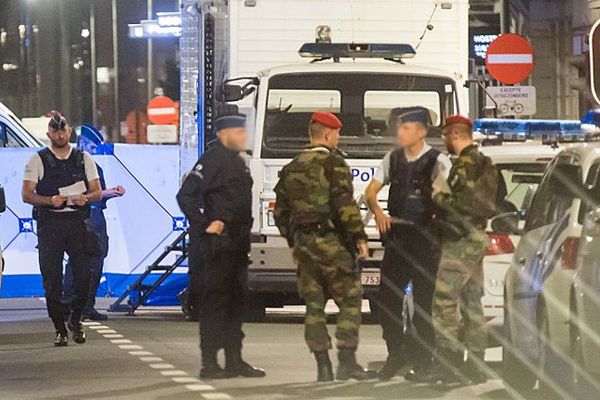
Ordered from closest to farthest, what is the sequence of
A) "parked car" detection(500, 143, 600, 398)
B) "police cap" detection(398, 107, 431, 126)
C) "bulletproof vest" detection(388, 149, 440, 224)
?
1. "parked car" detection(500, 143, 600, 398)
2. "bulletproof vest" detection(388, 149, 440, 224)
3. "police cap" detection(398, 107, 431, 126)

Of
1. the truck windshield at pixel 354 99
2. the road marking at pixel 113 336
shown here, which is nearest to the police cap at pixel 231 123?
the road marking at pixel 113 336

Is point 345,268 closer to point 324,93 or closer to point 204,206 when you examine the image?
point 204,206

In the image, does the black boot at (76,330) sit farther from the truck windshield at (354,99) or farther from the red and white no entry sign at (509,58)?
the red and white no entry sign at (509,58)

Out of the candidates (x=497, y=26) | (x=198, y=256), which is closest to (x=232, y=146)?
(x=198, y=256)

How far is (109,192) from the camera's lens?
19984 millimetres

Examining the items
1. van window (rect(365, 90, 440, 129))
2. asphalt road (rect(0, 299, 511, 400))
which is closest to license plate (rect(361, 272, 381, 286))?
asphalt road (rect(0, 299, 511, 400))

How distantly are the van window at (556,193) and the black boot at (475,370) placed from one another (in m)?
1.09

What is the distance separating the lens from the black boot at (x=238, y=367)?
1395 centimetres

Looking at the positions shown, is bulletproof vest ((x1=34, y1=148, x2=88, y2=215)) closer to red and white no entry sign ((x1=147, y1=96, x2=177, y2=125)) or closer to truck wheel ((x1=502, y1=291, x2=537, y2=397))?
truck wheel ((x1=502, y1=291, x2=537, y2=397))

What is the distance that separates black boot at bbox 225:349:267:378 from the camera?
45.8 feet

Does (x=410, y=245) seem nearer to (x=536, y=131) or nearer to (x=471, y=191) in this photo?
(x=471, y=191)

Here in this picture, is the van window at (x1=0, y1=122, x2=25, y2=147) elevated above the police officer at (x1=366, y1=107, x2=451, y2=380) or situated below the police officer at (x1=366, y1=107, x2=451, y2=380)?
below

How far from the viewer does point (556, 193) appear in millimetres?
12805

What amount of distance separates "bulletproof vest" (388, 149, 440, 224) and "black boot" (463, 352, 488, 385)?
993 mm
